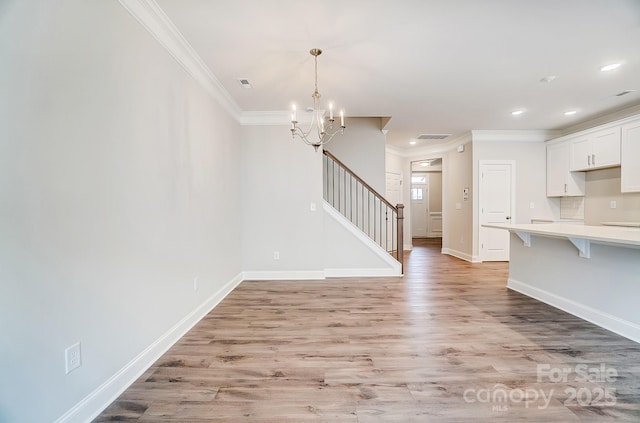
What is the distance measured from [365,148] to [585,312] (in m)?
4.11

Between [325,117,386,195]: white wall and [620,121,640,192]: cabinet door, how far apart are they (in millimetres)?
3689

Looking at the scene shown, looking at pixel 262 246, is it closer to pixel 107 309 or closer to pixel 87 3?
pixel 107 309

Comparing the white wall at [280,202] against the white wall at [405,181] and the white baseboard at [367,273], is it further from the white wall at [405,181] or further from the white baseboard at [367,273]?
the white wall at [405,181]

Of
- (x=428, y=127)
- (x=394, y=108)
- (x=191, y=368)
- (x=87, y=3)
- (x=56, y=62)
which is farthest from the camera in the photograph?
(x=428, y=127)

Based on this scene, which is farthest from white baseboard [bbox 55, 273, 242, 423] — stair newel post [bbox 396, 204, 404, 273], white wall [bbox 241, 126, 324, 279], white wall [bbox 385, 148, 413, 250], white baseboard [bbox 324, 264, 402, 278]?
white wall [bbox 385, 148, 413, 250]

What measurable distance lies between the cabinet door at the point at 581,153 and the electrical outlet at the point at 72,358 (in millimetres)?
7046

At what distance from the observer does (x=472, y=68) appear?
304cm

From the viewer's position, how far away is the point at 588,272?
9.15 feet

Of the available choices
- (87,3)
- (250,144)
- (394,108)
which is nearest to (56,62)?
(87,3)

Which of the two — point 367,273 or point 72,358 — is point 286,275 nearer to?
point 367,273

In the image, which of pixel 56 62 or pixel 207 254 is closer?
pixel 56 62

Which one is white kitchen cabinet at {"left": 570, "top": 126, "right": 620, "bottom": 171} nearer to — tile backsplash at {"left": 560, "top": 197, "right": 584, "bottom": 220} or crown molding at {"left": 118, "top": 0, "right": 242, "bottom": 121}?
tile backsplash at {"left": 560, "top": 197, "right": 584, "bottom": 220}

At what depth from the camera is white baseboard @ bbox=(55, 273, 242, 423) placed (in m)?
1.48

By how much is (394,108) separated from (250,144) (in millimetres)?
2374
